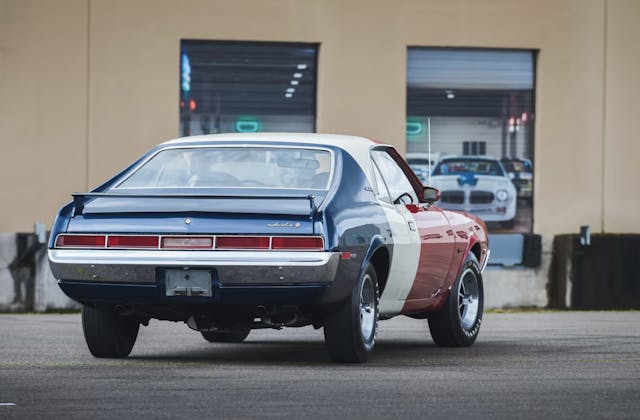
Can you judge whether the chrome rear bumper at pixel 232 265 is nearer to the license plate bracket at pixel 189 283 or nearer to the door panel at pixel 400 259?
the license plate bracket at pixel 189 283

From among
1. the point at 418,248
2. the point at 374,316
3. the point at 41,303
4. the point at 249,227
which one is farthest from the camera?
the point at 41,303

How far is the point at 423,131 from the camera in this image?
66.0ft

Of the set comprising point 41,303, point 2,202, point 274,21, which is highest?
point 274,21

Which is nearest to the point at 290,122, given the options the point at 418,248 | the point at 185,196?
the point at 418,248

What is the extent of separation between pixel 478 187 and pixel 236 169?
390 inches

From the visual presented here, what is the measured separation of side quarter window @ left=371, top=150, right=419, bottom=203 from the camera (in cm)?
1136

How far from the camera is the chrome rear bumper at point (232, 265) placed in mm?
9633

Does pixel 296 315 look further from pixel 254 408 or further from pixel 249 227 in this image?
pixel 254 408

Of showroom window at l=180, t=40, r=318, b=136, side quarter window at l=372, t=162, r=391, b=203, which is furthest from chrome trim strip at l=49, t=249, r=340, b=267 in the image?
showroom window at l=180, t=40, r=318, b=136

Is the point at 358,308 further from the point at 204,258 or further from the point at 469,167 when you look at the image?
the point at 469,167

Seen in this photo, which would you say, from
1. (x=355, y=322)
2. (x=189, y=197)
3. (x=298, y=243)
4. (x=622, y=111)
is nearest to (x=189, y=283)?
(x=189, y=197)

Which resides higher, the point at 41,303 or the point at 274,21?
the point at 274,21

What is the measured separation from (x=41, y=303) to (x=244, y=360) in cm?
804

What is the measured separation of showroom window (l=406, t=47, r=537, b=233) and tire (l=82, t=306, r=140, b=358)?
9.62 meters
